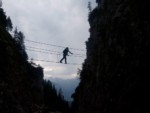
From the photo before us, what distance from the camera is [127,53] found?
29.2m

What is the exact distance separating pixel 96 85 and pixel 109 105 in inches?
345

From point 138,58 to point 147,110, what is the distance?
493 centimetres

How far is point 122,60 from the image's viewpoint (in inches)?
1190

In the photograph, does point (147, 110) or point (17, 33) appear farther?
point (17, 33)

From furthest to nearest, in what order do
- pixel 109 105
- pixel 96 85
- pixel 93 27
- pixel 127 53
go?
pixel 93 27
pixel 96 85
pixel 109 105
pixel 127 53

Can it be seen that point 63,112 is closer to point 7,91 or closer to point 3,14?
point 3,14

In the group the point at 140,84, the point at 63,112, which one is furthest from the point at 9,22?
the point at 140,84

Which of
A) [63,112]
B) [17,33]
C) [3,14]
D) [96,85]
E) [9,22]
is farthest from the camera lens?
[17,33]

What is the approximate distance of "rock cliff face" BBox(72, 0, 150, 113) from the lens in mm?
25594

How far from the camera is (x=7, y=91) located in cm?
3516

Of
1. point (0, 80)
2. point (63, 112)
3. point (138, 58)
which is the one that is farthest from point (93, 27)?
point (63, 112)

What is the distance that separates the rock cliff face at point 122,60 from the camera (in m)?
25.6

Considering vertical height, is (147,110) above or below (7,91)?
below

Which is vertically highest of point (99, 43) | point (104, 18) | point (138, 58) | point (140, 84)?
point (104, 18)
